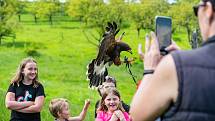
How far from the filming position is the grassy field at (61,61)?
25172 millimetres

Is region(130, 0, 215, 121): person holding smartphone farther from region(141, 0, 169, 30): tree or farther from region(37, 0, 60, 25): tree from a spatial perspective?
region(37, 0, 60, 25): tree

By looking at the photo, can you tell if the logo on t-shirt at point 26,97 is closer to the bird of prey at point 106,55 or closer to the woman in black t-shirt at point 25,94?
the woman in black t-shirt at point 25,94

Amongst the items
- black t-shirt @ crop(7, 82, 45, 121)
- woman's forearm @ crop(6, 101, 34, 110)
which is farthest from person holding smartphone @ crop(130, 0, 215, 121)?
black t-shirt @ crop(7, 82, 45, 121)

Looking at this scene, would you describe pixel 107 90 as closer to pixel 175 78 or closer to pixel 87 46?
pixel 175 78

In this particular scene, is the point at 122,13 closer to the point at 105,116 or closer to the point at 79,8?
the point at 79,8

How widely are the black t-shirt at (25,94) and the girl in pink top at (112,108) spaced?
1.18 m

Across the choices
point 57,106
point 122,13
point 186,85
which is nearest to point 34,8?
point 122,13

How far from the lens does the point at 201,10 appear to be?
2.45 meters

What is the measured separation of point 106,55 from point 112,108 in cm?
109

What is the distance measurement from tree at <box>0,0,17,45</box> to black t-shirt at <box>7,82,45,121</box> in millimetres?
46204

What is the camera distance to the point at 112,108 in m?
5.99

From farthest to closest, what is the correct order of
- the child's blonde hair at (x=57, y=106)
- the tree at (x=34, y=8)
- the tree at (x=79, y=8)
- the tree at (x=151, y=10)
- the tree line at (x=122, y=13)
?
the tree at (x=34, y=8) < the tree at (x=79, y=8) < the tree at (x=151, y=10) < the tree line at (x=122, y=13) < the child's blonde hair at (x=57, y=106)

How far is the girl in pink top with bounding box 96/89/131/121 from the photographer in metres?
5.93

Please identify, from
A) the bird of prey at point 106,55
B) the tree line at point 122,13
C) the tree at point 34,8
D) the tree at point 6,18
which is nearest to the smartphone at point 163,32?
the bird of prey at point 106,55
